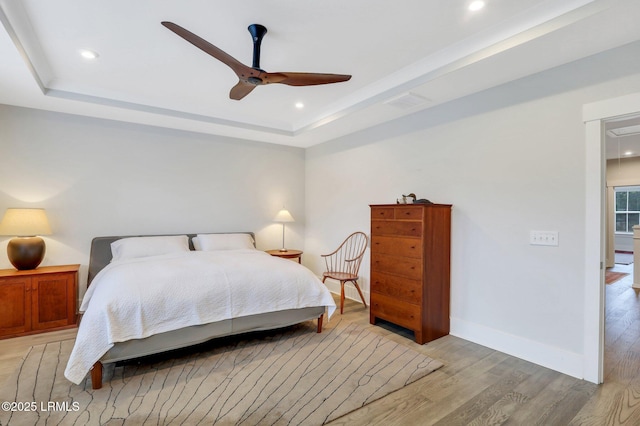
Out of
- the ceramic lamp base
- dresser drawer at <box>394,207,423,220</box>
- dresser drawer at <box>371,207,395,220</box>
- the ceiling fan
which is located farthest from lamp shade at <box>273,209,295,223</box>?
the ceramic lamp base

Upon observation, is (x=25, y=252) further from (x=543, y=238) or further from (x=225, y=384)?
(x=543, y=238)

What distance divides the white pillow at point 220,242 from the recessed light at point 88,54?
2.40 metres

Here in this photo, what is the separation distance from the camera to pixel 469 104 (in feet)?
10.3

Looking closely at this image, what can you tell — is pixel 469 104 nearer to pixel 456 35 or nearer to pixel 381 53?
pixel 456 35

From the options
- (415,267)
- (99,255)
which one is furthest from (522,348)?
(99,255)

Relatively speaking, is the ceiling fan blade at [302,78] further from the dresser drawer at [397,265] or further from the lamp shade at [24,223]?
the lamp shade at [24,223]

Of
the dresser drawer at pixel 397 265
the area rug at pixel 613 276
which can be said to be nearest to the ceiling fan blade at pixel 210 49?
the dresser drawer at pixel 397 265

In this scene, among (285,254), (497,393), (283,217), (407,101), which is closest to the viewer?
(497,393)

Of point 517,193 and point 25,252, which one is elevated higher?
point 517,193

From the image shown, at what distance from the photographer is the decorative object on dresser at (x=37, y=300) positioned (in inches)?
122

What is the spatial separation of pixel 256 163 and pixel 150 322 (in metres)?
3.22

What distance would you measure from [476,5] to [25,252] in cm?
457

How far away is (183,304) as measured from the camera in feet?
8.30

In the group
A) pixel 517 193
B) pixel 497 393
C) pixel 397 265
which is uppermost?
pixel 517 193
